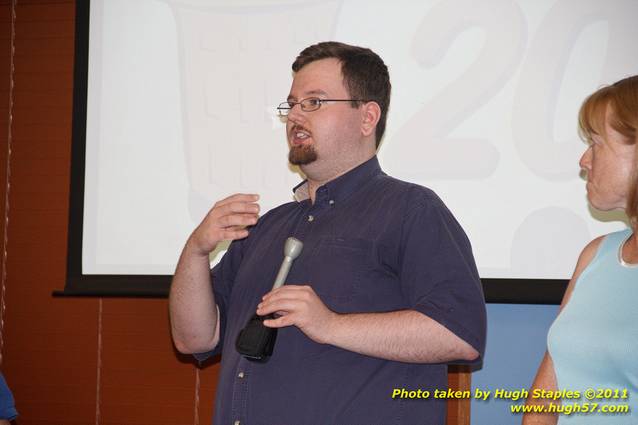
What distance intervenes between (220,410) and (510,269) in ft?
4.46

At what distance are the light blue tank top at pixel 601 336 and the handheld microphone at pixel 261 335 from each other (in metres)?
0.67

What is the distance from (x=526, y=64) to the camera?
2.87 metres

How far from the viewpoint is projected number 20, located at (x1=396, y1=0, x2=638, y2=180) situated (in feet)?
9.21

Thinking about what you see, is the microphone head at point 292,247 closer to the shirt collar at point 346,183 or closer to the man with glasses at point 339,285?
the man with glasses at point 339,285

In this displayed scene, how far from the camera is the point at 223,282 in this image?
2330 mm

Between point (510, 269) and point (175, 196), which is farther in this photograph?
point (175, 196)

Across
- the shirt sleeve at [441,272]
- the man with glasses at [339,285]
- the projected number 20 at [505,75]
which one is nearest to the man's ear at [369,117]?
the man with glasses at [339,285]

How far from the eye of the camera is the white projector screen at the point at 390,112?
280 centimetres

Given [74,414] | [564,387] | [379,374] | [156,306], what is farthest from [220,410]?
[74,414]

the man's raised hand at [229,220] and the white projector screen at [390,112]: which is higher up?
the white projector screen at [390,112]

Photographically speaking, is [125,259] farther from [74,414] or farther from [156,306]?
[74,414]

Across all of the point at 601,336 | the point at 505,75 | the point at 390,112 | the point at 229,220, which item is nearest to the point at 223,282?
the point at 229,220

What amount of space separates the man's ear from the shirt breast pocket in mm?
442

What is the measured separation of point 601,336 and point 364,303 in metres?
0.61
